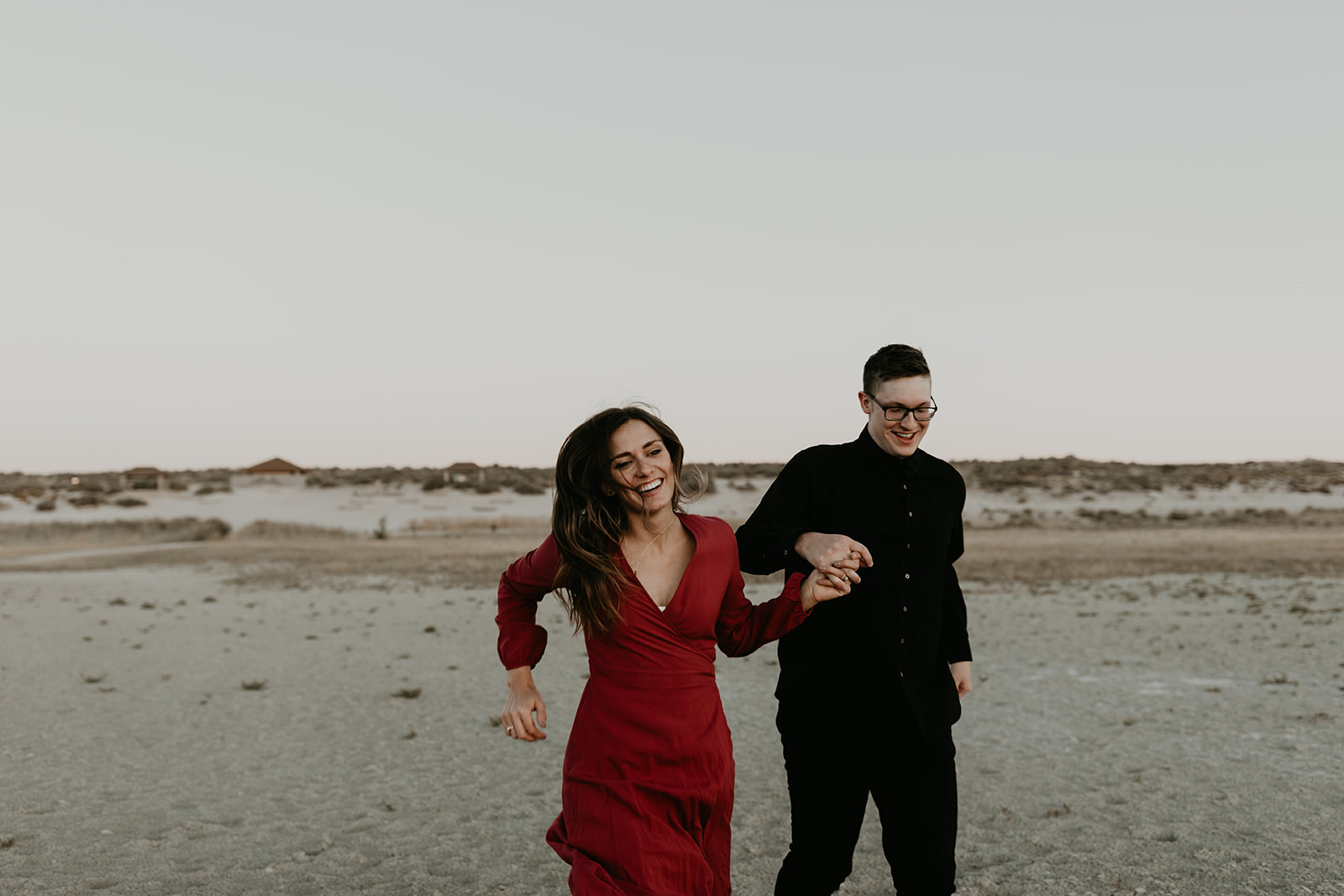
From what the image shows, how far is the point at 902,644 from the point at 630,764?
1.12 meters

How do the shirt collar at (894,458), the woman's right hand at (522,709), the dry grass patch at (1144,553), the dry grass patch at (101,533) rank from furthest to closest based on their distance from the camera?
1. the dry grass patch at (101,533)
2. the dry grass patch at (1144,553)
3. the shirt collar at (894,458)
4. the woman's right hand at (522,709)

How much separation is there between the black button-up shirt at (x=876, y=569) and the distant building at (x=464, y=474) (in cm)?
5197

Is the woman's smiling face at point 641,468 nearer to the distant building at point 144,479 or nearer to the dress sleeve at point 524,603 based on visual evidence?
the dress sleeve at point 524,603

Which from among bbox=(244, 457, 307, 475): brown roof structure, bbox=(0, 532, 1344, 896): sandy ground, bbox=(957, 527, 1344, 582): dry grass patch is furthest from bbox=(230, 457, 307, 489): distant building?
bbox=(0, 532, 1344, 896): sandy ground

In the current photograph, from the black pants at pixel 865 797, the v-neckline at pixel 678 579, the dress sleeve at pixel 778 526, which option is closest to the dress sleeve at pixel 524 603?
the v-neckline at pixel 678 579

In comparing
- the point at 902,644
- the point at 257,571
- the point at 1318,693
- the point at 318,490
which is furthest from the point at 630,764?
the point at 318,490

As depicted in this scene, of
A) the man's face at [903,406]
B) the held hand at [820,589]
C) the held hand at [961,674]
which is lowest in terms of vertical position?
the held hand at [961,674]

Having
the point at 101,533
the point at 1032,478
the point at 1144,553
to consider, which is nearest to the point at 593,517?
the point at 1144,553

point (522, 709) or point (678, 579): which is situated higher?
point (678, 579)

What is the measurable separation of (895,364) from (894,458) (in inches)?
14.9

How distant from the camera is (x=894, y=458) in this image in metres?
3.64

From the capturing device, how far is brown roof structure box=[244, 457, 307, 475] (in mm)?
62016

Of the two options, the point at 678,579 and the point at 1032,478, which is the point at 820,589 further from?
the point at 1032,478

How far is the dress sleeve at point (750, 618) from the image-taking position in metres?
3.14
